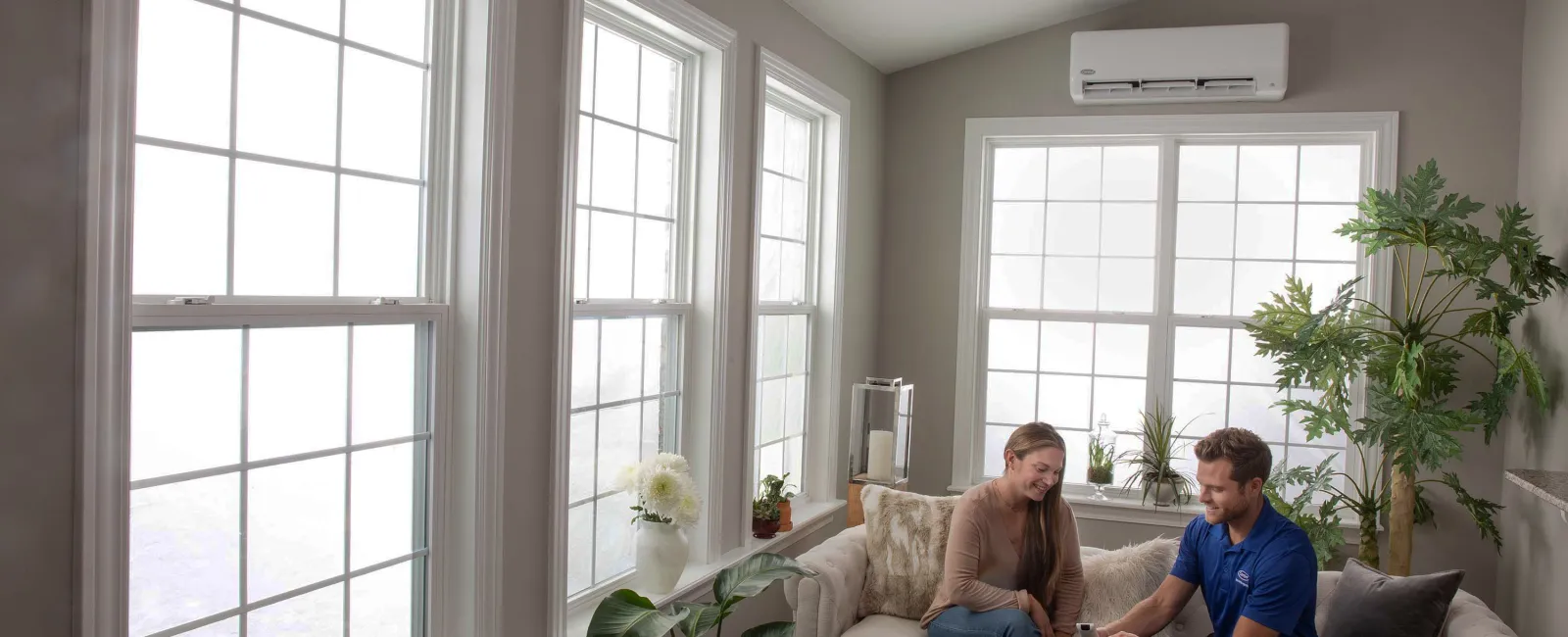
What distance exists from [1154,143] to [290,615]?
427 centimetres

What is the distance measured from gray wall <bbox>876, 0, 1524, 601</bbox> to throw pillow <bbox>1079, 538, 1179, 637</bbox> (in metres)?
2.00

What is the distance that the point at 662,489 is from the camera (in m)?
2.91

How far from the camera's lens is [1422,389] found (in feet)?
13.2

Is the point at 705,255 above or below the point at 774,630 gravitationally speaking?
above

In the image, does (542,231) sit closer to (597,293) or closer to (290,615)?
(597,293)

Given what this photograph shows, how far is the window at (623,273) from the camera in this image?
294cm

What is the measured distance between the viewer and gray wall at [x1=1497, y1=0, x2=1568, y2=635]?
Answer: 3.75m

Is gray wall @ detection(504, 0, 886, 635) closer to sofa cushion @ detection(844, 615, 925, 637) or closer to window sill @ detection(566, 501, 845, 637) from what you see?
window sill @ detection(566, 501, 845, 637)

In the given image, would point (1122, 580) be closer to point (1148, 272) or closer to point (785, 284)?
point (785, 284)

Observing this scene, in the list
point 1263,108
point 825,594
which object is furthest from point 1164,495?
point 825,594

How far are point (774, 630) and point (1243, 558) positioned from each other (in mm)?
1238

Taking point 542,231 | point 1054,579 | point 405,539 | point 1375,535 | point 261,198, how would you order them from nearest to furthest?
point 261,198, point 405,539, point 542,231, point 1054,579, point 1375,535

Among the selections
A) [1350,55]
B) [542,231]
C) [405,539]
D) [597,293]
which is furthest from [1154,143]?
[405,539]

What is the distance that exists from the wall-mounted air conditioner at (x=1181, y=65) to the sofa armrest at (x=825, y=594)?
2.69 metres
